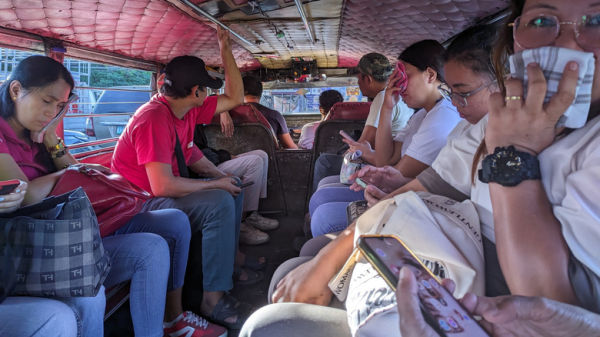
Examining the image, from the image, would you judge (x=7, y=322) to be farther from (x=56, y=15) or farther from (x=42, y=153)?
(x=56, y=15)

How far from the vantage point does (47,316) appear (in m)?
1.19

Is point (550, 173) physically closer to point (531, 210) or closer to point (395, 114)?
point (531, 210)

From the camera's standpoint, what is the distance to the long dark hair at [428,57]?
2.18 metres

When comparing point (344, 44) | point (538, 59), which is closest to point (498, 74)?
point (538, 59)

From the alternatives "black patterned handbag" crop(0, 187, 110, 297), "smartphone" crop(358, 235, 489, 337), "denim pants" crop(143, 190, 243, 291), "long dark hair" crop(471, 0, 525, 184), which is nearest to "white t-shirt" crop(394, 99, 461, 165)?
"long dark hair" crop(471, 0, 525, 184)

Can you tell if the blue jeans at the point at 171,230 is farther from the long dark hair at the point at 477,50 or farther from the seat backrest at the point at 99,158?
the long dark hair at the point at 477,50

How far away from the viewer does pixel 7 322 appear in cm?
113

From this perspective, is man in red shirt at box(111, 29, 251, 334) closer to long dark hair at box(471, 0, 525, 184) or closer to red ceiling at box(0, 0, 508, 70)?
red ceiling at box(0, 0, 508, 70)

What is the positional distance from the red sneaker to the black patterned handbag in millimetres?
782

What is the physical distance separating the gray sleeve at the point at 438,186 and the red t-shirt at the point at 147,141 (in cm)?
157

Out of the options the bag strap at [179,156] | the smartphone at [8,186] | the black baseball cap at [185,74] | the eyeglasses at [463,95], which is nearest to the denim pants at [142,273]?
the smartphone at [8,186]

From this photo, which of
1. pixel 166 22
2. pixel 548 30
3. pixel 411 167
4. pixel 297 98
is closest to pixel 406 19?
pixel 411 167

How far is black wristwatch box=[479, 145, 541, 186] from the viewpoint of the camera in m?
0.82

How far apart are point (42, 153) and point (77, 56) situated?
4.21 ft
